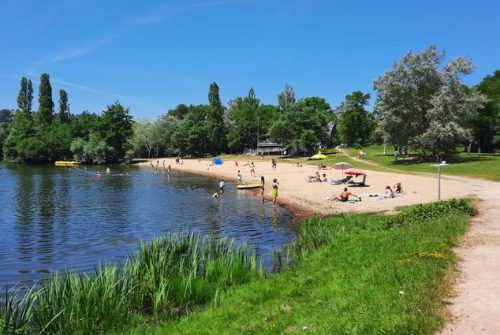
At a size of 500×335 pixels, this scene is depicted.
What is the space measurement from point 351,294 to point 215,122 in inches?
4514

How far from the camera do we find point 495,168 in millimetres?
47000

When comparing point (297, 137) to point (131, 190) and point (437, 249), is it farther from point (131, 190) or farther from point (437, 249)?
point (437, 249)

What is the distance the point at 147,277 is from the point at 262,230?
1461cm

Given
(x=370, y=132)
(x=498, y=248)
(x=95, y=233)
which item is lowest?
(x=95, y=233)

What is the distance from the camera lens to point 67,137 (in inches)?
4828

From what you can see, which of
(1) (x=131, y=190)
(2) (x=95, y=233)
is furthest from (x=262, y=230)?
(1) (x=131, y=190)

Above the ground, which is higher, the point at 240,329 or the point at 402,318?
the point at 402,318

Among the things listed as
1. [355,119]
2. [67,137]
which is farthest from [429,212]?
[67,137]

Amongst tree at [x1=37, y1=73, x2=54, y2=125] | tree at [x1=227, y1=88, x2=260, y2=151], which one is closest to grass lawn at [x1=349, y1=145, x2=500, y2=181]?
tree at [x1=227, y1=88, x2=260, y2=151]

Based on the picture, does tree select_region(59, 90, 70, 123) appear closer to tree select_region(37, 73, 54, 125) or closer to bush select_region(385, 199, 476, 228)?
tree select_region(37, 73, 54, 125)

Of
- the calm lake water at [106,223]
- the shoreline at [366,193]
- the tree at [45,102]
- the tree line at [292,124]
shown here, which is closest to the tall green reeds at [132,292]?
the calm lake water at [106,223]

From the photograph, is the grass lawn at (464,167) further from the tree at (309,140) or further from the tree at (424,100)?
the tree at (309,140)

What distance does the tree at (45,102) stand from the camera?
413ft

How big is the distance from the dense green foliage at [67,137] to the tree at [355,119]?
58.5 metres
